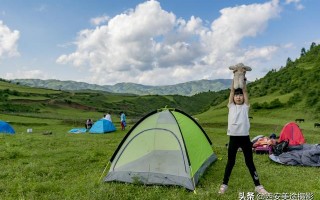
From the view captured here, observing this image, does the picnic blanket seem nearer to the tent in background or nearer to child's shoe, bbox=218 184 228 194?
the tent in background

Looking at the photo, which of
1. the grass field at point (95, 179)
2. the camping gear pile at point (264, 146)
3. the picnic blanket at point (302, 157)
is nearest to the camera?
the grass field at point (95, 179)

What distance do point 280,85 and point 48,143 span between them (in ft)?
211

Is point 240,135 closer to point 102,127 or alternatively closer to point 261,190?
point 261,190

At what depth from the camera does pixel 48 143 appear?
68.3 ft

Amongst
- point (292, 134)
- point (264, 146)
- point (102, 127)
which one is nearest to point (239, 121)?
point (264, 146)

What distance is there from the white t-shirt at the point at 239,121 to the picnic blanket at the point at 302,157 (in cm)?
578

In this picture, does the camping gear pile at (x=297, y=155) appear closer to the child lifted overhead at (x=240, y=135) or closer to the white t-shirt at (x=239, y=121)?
the child lifted overhead at (x=240, y=135)

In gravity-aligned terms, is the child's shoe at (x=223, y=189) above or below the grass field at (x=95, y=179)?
above

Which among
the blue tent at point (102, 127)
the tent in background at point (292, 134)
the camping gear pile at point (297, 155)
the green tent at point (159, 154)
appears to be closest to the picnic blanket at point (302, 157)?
the camping gear pile at point (297, 155)

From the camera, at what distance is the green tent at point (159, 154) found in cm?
1059

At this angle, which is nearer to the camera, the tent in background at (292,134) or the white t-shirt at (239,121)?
the white t-shirt at (239,121)

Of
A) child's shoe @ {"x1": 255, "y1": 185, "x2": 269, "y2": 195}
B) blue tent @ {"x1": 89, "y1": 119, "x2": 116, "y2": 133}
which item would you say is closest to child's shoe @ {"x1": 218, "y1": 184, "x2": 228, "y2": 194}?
child's shoe @ {"x1": 255, "y1": 185, "x2": 269, "y2": 195}

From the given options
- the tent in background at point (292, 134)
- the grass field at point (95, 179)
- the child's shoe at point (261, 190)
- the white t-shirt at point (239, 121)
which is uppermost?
the white t-shirt at point (239, 121)

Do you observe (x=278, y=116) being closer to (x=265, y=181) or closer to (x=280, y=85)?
(x=280, y=85)
